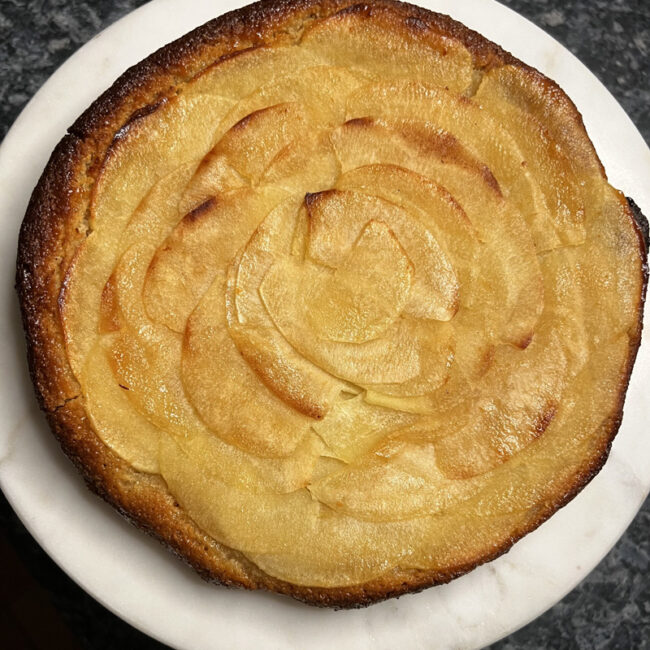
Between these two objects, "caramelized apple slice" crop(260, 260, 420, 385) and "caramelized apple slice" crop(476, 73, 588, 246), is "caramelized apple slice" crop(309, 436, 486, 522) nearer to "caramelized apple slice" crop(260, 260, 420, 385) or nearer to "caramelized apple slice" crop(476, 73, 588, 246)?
"caramelized apple slice" crop(260, 260, 420, 385)

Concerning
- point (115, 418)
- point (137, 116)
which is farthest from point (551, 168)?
point (115, 418)

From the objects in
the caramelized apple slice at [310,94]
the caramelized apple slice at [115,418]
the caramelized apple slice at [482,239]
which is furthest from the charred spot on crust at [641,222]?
the caramelized apple slice at [115,418]

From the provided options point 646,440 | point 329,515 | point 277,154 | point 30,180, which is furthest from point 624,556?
point 30,180

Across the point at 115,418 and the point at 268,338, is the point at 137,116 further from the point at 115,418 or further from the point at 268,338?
the point at 115,418

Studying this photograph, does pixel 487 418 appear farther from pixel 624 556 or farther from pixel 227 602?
pixel 624 556

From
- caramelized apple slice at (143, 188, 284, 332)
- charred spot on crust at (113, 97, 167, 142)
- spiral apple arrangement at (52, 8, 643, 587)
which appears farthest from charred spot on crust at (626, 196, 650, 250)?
charred spot on crust at (113, 97, 167, 142)
